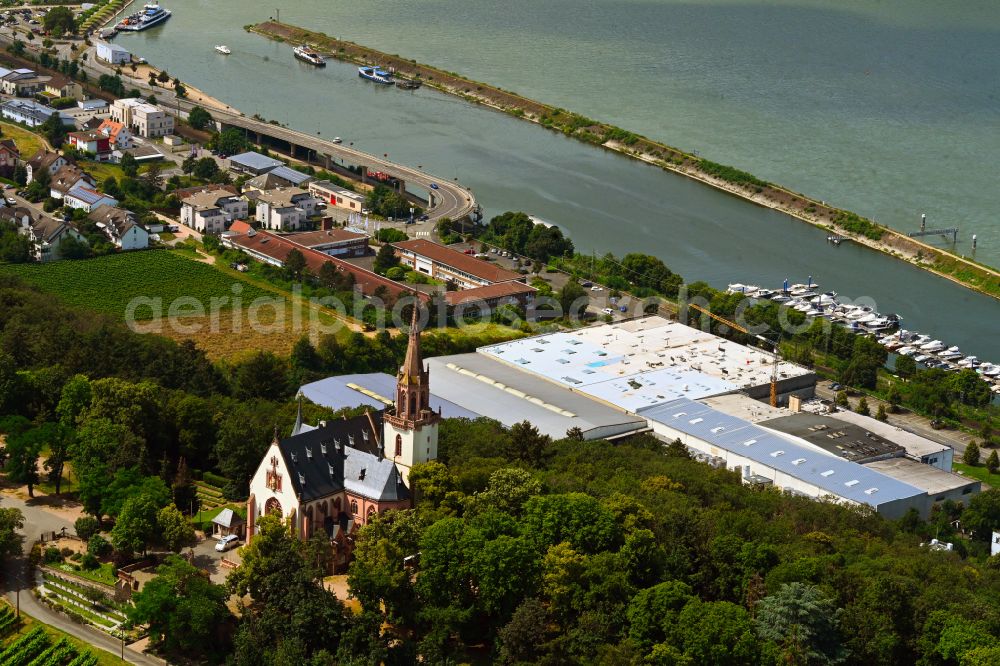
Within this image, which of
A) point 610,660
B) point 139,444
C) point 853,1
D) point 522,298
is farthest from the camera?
point 853,1

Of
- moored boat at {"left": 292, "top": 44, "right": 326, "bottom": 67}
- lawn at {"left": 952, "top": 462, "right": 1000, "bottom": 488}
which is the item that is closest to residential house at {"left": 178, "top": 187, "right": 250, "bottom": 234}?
lawn at {"left": 952, "top": 462, "right": 1000, "bottom": 488}

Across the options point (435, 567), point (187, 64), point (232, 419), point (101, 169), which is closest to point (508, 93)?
point (187, 64)

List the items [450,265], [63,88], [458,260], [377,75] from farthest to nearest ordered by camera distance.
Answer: [377,75], [63,88], [458,260], [450,265]

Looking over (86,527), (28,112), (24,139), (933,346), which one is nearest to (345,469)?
(86,527)

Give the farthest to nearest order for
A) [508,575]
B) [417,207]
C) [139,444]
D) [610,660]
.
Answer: [417,207] → [139,444] → [508,575] → [610,660]

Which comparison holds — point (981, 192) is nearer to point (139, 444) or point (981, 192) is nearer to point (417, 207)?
point (417, 207)

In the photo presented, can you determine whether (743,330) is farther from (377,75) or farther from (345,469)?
(377,75)
